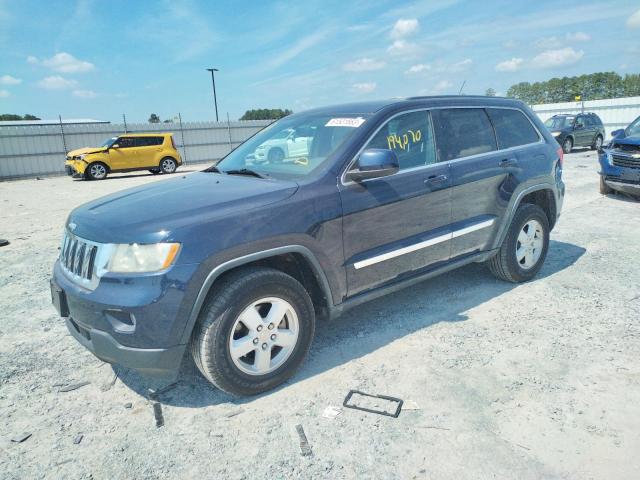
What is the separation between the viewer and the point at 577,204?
841 cm

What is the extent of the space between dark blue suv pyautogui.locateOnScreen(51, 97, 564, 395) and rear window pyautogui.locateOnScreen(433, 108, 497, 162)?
0.01m

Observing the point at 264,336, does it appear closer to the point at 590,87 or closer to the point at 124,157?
the point at 124,157

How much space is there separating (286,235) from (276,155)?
1.09 m

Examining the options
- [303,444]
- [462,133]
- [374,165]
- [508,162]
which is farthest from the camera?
[508,162]

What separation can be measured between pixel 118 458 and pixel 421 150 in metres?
2.88

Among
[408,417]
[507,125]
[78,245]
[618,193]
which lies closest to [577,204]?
[618,193]

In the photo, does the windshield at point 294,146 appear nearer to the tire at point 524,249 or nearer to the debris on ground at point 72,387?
the debris on ground at point 72,387

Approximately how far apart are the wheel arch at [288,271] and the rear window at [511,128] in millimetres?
2339

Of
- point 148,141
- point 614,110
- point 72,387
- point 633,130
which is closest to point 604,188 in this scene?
point 633,130

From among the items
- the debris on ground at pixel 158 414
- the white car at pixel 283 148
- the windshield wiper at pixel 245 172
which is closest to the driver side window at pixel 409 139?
the white car at pixel 283 148

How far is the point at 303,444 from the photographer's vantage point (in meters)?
2.39

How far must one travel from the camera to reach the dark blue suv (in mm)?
2473

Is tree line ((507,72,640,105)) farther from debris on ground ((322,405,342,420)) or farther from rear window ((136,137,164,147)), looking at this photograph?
debris on ground ((322,405,342,420))

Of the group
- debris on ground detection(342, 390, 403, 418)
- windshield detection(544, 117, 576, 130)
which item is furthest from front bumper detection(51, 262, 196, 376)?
windshield detection(544, 117, 576, 130)
